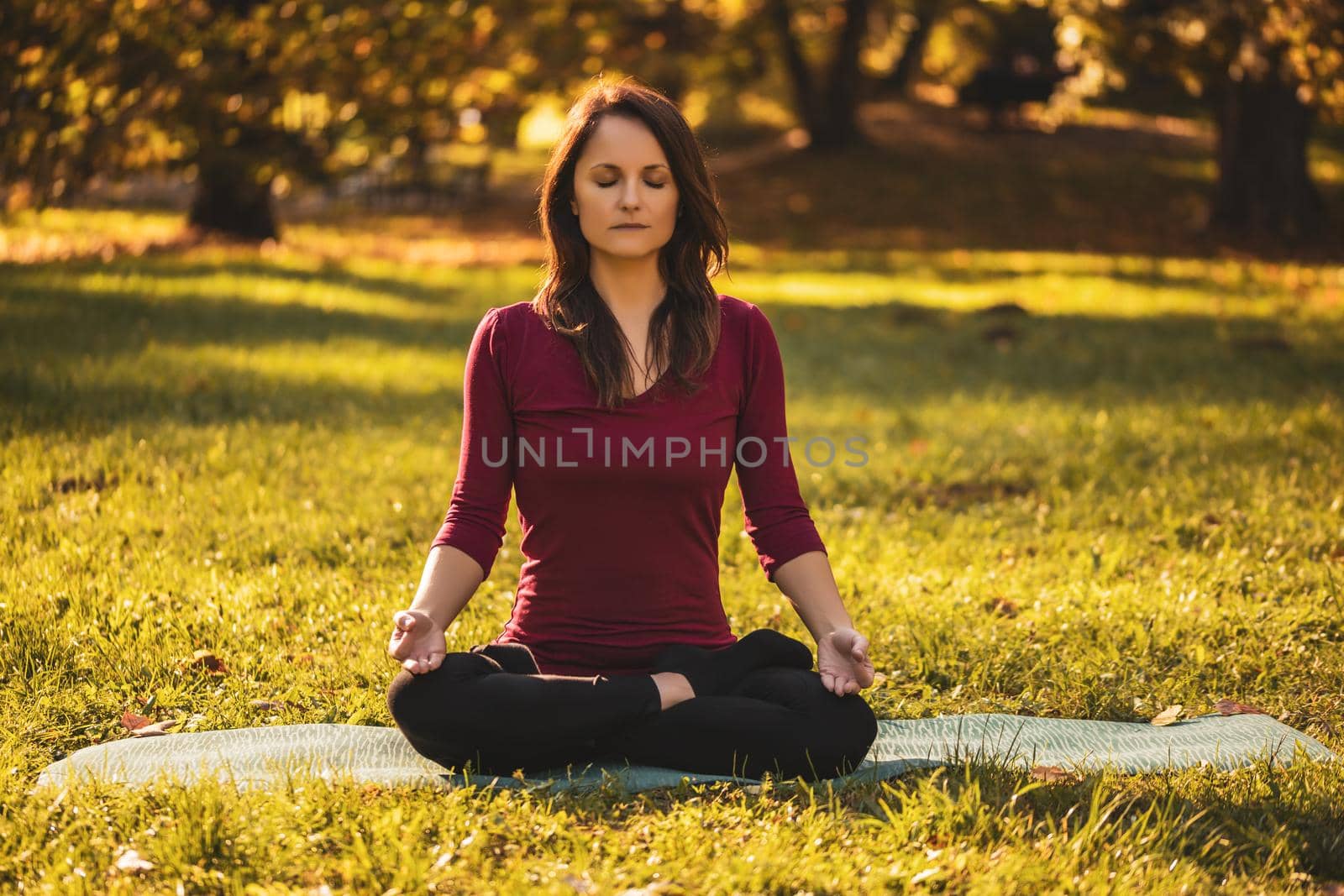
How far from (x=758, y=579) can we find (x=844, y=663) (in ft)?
6.72

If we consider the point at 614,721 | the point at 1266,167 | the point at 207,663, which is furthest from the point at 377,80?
the point at 614,721

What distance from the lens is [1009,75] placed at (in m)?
31.1

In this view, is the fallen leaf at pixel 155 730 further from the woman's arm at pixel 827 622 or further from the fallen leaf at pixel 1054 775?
the fallen leaf at pixel 1054 775

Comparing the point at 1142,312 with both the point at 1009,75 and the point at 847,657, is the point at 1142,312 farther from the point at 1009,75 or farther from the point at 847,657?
the point at 1009,75

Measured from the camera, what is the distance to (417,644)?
3.31 metres

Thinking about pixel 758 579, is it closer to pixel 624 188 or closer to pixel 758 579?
pixel 758 579

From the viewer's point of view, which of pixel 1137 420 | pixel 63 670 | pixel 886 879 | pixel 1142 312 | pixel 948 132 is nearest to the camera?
pixel 886 879

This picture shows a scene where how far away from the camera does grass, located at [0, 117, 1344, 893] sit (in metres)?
3.05

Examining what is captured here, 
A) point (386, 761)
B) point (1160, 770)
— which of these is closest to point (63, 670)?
point (386, 761)

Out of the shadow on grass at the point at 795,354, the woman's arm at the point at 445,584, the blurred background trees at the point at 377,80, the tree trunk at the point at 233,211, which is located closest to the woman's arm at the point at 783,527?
the woman's arm at the point at 445,584

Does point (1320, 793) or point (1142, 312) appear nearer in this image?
point (1320, 793)

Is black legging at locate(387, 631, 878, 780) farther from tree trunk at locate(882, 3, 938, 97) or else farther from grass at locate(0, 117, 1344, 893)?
tree trunk at locate(882, 3, 938, 97)

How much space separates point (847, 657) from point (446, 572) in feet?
3.46

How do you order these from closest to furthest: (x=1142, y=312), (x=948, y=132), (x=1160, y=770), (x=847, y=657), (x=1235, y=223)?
(x=847, y=657), (x=1160, y=770), (x=1142, y=312), (x=1235, y=223), (x=948, y=132)
